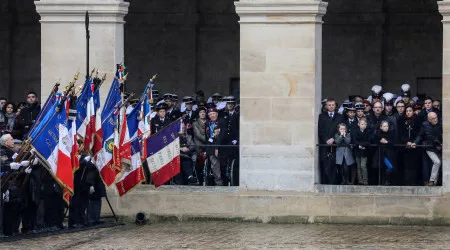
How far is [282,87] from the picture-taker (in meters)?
35.1

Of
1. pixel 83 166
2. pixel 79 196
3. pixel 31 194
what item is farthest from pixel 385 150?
pixel 31 194

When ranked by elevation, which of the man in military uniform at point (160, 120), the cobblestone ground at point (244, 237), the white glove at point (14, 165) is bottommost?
the cobblestone ground at point (244, 237)

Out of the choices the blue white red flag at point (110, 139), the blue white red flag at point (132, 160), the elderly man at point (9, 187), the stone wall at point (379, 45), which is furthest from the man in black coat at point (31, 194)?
the stone wall at point (379, 45)

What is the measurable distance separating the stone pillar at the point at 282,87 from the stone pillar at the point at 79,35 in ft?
8.24

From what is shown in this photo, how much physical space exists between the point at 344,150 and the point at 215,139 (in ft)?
8.45

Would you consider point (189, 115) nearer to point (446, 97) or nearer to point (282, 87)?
point (282, 87)

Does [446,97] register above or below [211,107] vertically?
above

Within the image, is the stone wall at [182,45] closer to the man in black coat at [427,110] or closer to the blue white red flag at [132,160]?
the blue white red flag at [132,160]

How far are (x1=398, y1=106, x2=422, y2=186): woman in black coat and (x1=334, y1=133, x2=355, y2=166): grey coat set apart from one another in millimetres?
978

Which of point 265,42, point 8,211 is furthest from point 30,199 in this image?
Answer: point 265,42

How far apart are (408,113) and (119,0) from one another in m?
5.97

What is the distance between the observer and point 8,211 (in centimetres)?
3225

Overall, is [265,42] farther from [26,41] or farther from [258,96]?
[26,41]

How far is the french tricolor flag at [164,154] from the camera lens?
3512 cm
